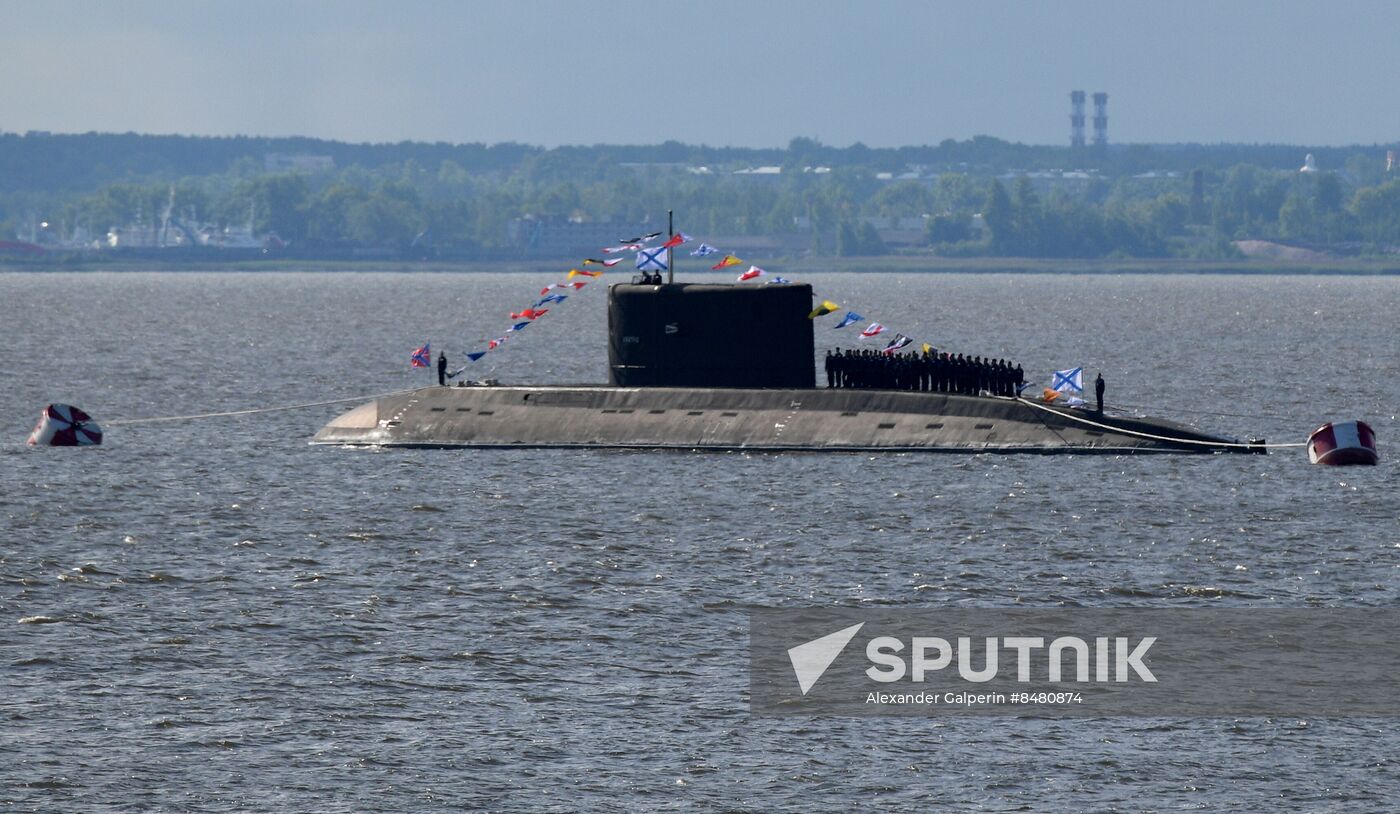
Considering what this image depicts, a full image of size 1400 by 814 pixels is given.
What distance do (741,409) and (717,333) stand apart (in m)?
1.81

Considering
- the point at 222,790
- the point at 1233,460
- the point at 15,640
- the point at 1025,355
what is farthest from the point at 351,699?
the point at 1025,355

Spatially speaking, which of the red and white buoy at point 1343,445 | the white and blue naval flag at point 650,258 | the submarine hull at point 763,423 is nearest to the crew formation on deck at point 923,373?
the submarine hull at point 763,423

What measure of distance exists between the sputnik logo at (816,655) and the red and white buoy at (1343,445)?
20717mm

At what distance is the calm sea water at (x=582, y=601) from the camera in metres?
22.2

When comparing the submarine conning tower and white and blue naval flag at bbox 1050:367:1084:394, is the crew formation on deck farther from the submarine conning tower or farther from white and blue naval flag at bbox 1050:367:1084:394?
white and blue naval flag at bbox 1050:367:1084:394

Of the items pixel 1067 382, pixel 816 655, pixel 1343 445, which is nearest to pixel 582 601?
pixel 816 655

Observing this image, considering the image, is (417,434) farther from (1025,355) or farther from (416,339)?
(416,339)

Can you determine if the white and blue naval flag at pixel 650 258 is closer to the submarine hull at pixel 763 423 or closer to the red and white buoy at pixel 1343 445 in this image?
the submarine hull at pixel 763 423

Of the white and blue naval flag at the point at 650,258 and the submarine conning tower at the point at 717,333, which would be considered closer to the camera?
the white and blue naval flag at the point at 650,258

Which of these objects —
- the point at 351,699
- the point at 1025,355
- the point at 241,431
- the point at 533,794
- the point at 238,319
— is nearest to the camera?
the point at 533,794

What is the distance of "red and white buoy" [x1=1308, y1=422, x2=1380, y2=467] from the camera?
4609 centimetres

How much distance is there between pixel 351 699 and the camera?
25438 millimetres

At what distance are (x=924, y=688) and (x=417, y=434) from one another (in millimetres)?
27596
